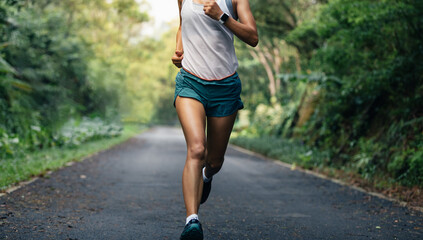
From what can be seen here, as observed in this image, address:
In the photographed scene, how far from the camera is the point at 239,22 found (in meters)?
3.62

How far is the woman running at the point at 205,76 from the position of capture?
3484 mm

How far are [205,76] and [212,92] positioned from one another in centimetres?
14

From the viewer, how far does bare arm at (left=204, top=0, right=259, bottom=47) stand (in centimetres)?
345

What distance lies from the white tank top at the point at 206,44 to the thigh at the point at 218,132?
13.8 inches

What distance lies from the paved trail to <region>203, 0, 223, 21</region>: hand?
6.34 feet

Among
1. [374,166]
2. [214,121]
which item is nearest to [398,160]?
[374,166]

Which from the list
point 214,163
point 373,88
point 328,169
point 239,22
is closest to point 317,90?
point 328,169

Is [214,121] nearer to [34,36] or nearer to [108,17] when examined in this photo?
[34,36]

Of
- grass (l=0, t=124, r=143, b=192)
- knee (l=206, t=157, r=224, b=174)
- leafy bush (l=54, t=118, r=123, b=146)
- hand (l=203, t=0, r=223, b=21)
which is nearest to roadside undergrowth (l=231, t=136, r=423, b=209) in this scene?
knee (l=206, t=157, r=224, b=174)

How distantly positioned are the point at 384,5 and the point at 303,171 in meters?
4.29

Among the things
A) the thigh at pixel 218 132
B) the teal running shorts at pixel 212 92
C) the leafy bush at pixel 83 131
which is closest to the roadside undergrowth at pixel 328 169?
the thigh at pixel 218 132

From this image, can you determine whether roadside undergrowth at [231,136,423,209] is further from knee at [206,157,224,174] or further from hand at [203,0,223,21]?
hand at [203,0,223,21]

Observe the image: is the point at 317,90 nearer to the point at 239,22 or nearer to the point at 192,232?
the point at 239,22

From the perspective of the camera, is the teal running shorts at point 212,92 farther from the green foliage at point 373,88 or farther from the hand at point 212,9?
the green foliage at point 373,88
